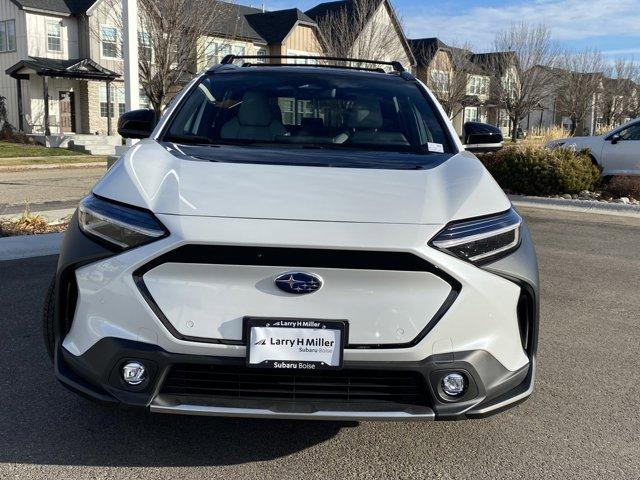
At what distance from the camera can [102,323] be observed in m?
2.40

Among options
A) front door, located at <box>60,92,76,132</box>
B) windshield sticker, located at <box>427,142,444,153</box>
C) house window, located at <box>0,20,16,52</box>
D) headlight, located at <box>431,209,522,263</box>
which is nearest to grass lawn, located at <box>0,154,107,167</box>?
front door, located at <box>60,92,76,132</box>

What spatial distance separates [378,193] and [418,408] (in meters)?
0.88

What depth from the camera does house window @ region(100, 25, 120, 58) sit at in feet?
100

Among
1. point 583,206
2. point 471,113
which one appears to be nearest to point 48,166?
point 583,206

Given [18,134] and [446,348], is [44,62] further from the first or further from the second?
[446,348]

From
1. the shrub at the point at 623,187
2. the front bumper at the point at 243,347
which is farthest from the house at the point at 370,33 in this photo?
the front bumper at the point at 243,347

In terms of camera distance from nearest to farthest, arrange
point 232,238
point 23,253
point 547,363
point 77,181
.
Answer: point 232,238
point 547,363
point 23,253
point 77,181

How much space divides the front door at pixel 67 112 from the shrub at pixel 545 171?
1016 inches

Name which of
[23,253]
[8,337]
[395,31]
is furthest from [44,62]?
[8,337]

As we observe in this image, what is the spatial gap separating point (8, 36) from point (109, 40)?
5.02 m

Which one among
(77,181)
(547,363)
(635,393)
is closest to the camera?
(635,393)

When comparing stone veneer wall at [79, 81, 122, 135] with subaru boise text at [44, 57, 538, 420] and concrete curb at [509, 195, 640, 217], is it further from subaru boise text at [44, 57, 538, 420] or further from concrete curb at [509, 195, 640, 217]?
subaru boise text at [44, 57, 538, 420]

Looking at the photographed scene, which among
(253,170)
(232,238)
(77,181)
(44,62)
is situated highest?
(44,62)

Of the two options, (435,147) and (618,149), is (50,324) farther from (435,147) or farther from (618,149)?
(618,149)
